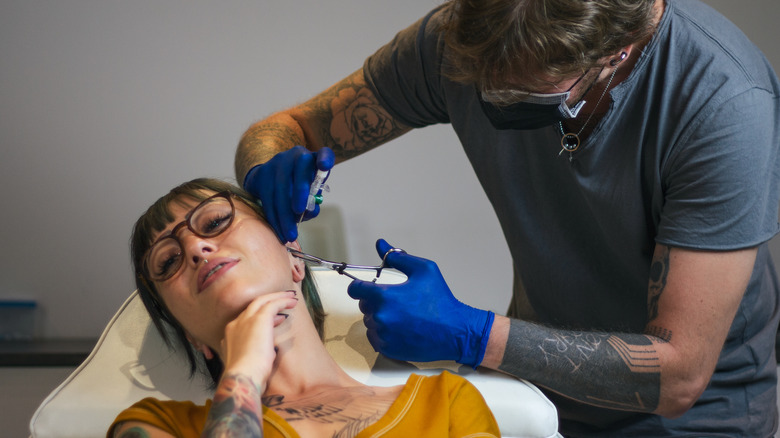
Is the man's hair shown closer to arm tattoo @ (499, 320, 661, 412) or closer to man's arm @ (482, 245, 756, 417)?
man's arm @ (482, 245, 756, 417)

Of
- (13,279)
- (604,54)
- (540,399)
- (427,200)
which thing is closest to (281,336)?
(540,399)

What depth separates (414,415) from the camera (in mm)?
1218

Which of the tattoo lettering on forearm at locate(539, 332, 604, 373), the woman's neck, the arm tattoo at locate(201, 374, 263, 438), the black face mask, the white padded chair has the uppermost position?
the black face mask

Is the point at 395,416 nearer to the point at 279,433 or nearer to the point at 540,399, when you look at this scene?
the point at 279,433

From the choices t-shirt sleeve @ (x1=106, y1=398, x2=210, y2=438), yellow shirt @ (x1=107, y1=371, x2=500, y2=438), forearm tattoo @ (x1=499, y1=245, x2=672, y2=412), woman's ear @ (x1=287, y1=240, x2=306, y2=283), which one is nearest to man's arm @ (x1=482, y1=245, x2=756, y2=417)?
forearm tattoo @ (x1=499, y1=245, x2=672, y2=412)

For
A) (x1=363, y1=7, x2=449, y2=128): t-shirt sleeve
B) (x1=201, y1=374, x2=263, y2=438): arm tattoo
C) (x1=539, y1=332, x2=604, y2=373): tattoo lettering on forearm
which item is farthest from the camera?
(x1=363, y1=7, x2=449, y2=128): t-shirt sleeve

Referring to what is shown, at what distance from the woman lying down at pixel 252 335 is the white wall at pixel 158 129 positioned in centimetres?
119

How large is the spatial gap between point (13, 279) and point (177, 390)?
1664mm

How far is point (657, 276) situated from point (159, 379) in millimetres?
1124

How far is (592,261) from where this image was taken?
146 centimetres

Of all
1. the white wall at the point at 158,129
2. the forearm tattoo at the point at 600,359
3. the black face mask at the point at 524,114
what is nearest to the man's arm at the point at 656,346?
the forearm tattoo at the point at 600,359

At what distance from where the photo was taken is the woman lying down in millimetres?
1159

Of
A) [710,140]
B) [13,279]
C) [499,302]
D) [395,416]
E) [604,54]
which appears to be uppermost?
[604,54]

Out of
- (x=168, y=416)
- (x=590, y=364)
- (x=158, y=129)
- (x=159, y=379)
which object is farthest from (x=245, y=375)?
(x=158, y=129)
